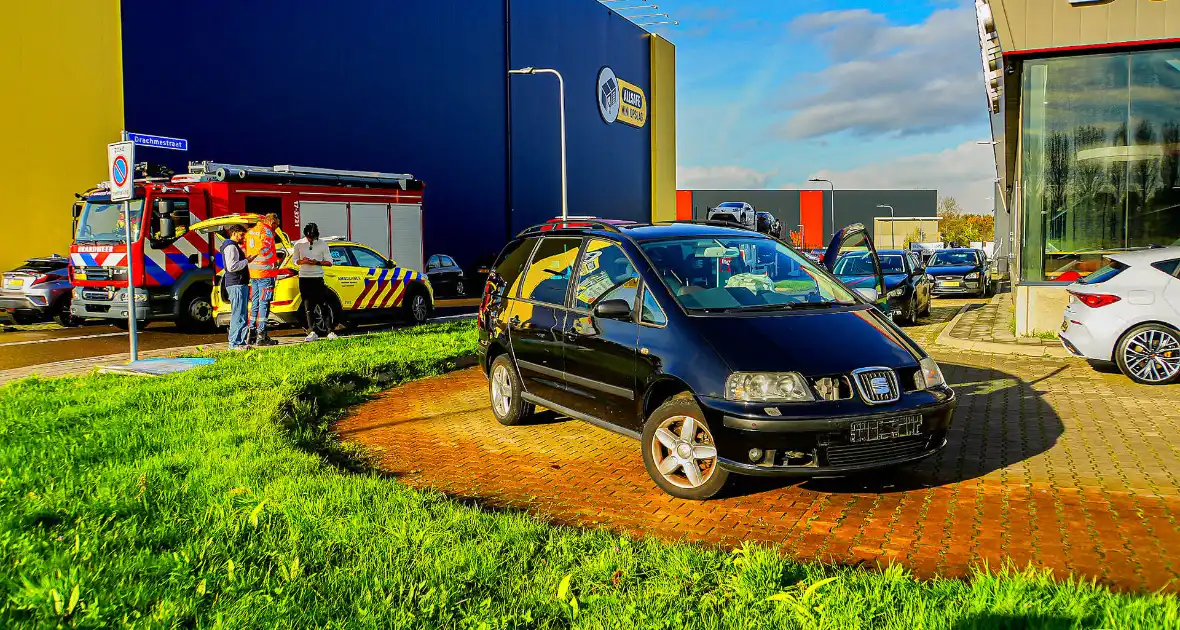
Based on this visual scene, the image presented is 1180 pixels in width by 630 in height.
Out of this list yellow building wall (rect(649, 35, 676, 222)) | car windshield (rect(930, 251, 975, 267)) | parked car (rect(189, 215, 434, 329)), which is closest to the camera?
parked car (rect(189, 215, 434, 329))

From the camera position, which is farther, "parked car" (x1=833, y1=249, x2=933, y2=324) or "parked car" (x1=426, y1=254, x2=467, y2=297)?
"parked car" (x1=426, y1=254, x2=467, y2=297)

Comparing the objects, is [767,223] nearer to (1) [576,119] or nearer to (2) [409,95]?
(1) [576,119]

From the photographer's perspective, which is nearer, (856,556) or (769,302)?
(856,556)

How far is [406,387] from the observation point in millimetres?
10148

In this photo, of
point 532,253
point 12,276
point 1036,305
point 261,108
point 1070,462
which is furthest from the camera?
point 261,108

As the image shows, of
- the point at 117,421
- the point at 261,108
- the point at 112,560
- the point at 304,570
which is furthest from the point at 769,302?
the point at 261,108

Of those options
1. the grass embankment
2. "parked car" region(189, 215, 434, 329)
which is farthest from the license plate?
"parked car" region(189, 215, 434, 329)

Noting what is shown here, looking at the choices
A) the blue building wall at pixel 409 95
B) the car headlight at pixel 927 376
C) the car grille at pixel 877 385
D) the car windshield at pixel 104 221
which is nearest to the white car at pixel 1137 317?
the car headlight at pixel 927 376

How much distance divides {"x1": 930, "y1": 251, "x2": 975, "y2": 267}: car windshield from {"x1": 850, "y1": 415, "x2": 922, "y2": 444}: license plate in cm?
2610

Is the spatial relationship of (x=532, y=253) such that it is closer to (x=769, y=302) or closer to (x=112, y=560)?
(x=769, y=302)

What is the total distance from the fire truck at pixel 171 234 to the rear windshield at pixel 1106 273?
12742mm

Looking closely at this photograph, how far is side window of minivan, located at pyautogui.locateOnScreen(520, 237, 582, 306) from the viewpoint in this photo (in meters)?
7.01

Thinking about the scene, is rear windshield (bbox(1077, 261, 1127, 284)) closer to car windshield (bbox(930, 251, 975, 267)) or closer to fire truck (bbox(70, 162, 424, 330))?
fire truck (bbox(70, 162, 424, 330))

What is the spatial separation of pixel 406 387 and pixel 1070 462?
655cm
